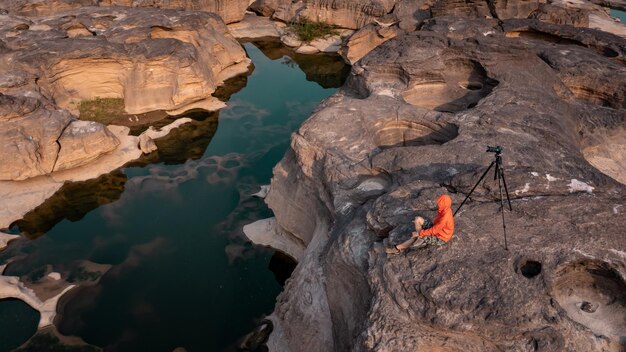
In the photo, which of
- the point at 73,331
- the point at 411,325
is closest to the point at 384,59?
the point at 411,325

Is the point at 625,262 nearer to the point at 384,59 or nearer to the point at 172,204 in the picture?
the point at 384,59

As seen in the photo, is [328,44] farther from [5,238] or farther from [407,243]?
[407,243]

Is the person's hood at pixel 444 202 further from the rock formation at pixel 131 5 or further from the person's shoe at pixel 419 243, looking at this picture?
the rock formation at pixel 131 5

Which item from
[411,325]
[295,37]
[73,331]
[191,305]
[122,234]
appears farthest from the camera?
[295,37]

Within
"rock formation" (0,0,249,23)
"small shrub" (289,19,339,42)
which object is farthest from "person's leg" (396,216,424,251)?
"small shrub" (289,19,339,42)

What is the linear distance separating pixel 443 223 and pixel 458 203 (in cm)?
175

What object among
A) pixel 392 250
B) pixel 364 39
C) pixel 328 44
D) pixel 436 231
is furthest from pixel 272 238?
pixel 328 44

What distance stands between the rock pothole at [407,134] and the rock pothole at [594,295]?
5896mm

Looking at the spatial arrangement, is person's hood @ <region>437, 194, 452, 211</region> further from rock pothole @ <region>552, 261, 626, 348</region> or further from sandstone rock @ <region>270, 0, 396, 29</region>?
sandstone rock @ <region>270, 0, 396, 29</region>

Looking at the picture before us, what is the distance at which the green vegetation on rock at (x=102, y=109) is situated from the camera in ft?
69.8

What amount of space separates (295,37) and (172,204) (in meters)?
17.3

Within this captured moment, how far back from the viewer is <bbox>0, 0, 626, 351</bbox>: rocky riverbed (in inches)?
328

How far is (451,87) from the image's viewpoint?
18.2 meters

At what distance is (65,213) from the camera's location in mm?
16672
